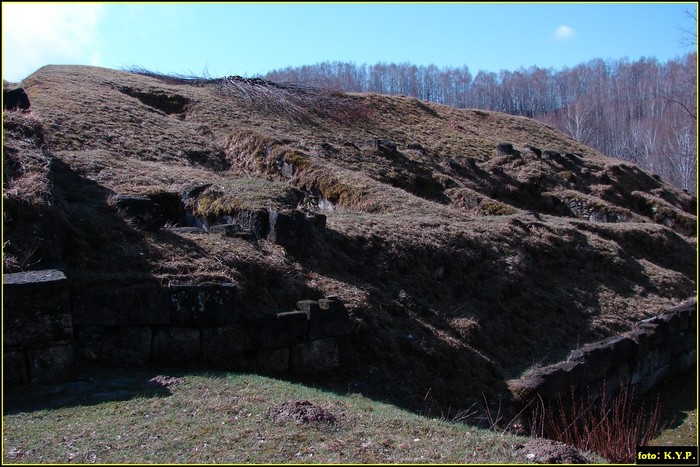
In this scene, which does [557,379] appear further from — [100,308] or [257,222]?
[100,308]

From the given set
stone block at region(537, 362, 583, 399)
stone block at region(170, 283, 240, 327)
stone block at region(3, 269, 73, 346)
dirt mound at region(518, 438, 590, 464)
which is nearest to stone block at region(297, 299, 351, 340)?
stone block at region(170, 283, 240, 327)

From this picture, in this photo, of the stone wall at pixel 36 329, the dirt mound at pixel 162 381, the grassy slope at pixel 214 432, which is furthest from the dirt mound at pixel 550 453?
the stone wall at pixel 36 329

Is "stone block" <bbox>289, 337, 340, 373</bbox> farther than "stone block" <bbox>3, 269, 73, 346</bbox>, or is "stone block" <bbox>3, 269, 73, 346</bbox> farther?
"stone block" <bbox>289, 337, 340, 373</bbox>

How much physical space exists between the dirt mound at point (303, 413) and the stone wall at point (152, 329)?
2061 mm

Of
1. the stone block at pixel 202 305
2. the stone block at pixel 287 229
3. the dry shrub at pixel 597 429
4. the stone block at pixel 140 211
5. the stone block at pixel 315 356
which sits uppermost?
the stone block at pixel 140 211

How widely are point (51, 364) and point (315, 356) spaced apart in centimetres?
344

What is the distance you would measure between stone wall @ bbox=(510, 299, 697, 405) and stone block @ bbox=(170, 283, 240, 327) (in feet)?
15.2

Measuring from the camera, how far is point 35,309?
272 inches

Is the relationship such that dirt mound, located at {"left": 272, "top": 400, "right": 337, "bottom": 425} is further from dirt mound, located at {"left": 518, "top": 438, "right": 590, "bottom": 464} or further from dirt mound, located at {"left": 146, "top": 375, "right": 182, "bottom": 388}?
dirt mound, located at {"left": 518, "top": 438, "right": 590, "bottom": 464}

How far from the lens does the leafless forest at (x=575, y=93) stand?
66.9 m

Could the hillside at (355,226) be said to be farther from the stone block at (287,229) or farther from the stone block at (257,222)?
the stone block at (257,222)

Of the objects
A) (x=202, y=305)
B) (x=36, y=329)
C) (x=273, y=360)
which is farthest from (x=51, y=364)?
(x=273, y=360)

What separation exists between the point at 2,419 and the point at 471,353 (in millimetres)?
6996

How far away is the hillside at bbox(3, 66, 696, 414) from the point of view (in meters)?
9.17
